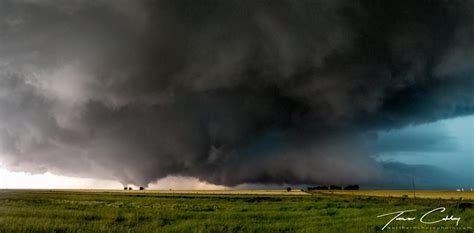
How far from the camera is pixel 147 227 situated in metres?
21.6

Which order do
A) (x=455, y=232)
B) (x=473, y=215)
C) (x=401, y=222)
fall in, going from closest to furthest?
(x=455, y=232), (x=401, y=222), (x=473, y=215)

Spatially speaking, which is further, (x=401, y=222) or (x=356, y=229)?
(x=401, y=222)

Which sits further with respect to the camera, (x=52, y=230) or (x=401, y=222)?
(x=401, y=222)

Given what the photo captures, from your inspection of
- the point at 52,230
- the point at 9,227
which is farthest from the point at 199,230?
the point at 9,227

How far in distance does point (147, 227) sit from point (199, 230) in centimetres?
345

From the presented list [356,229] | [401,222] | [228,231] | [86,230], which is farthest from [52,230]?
[401,222]

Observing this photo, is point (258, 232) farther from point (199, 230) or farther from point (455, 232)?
point (455, 232)

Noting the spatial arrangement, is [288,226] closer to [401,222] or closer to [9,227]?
[401,222]

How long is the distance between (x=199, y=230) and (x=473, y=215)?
23655 millimetres

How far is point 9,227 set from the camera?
20.5 metres

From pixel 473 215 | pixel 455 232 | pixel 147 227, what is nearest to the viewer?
pixel 455 232

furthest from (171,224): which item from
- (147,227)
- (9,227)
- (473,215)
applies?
(473,215)

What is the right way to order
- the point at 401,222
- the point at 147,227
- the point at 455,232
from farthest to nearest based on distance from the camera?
the point at 401,222
the point at 147,227
the point at 455,232

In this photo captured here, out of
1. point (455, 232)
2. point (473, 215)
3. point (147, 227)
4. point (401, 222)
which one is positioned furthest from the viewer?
point (473, 215)
